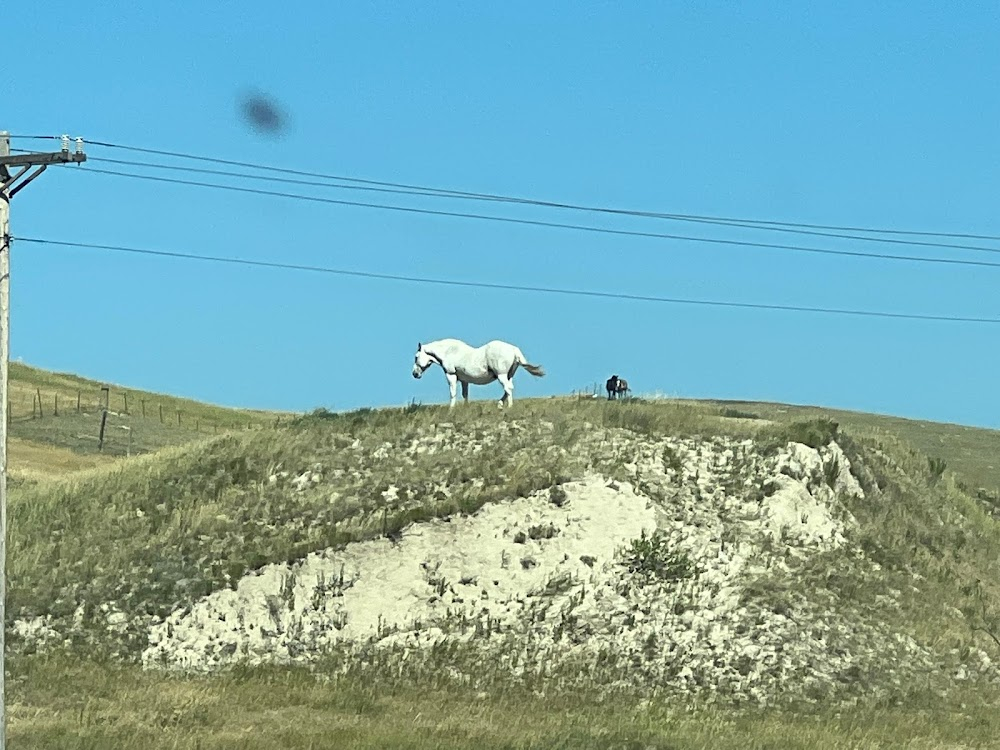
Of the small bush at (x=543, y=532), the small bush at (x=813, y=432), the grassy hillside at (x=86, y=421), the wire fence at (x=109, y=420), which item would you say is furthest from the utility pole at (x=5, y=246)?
the wire fence at (x=109, y=420)

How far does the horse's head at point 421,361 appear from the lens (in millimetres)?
46938

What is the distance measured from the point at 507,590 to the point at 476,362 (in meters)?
10.1

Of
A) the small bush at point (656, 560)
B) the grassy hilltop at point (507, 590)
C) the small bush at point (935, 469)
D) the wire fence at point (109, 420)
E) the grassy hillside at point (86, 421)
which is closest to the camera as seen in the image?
the grassy hilltop at point (507, 590)

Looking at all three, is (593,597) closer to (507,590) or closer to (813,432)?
(507,590)

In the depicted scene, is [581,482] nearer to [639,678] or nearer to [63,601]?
[639,678]

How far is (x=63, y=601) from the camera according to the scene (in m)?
37.0

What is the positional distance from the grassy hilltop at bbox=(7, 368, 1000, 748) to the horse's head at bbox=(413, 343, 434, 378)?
5.08 ft

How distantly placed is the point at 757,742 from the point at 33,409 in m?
88.8

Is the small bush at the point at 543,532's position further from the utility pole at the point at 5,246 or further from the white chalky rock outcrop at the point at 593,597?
the utility pole at the point at 5,246

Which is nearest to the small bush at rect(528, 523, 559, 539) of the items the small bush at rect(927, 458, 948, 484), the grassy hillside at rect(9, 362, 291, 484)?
the small bush at rect(927, 458, 948, 484)

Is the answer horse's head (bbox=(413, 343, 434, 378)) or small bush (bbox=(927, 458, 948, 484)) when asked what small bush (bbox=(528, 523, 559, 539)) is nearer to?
horse's head (bbox=(413, 343, 434, 378))

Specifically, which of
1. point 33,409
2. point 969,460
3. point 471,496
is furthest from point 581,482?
point 33,409

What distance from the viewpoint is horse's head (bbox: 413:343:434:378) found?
46.9 m

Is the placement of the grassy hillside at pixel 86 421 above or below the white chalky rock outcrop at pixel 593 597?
above
